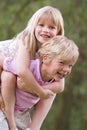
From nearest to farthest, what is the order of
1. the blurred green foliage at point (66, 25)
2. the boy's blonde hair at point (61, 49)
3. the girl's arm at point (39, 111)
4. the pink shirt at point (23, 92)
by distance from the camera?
1. the boy's blonde hair at point (61, 49)
2. the pink shirt at point (23, 92)
3. the girl's arm at point (39, 111)
4. the blurred green foliage at point (66, 25)

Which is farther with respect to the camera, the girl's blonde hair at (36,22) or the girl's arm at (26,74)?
the girl's blonde hair at (36,22)

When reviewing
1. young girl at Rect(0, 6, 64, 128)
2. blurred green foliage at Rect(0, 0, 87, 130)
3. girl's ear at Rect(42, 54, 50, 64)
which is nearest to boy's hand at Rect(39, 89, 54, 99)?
young girl at Rect(0, 6, 64, 128)

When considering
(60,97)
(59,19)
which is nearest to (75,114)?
(60,97)

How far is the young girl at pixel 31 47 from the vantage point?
442cm

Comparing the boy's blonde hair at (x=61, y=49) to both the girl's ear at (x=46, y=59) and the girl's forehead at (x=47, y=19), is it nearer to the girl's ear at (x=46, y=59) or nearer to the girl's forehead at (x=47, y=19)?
the girl's ear at (x=46, y=59)

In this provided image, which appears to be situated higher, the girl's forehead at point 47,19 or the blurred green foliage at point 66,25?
the girl's forehead at point 47,19

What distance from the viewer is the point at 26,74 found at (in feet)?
14.4

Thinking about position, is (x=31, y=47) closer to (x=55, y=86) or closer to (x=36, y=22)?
(x=36, y=22)

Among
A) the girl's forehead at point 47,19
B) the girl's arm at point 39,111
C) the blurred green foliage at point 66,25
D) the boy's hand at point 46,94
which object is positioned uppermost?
the girl's forehead at point 47,19

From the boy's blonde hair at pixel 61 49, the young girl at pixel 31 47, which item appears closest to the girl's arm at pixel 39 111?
the young girl at pixel 31 47

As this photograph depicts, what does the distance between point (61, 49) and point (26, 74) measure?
0.30 meters

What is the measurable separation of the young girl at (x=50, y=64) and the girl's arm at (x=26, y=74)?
6 centimetres

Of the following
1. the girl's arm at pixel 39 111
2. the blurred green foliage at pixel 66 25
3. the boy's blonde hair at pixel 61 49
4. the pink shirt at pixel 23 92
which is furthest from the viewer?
the blurred green foliage at pixel 66 25

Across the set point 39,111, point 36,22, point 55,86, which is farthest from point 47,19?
point 39,111
